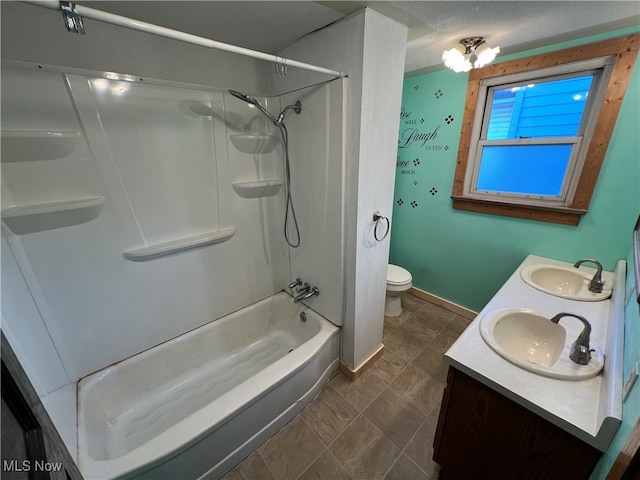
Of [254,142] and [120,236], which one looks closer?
[120,236]

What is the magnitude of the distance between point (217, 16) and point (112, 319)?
5.61 feet

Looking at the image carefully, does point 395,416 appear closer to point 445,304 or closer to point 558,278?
point 445,304

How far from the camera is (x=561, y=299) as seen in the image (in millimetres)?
1362

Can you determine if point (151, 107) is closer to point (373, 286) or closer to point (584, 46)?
point (373, 286)

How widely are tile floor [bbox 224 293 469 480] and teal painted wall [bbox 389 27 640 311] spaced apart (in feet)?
2.48

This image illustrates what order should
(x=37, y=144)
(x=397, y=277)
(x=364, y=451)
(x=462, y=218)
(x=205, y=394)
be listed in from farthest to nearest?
1. (x=397, y=277)
2. (x=462, y=218)
3. (x=205, y=394)
4. (x=364, y=451)
5. (x=37, y=144)

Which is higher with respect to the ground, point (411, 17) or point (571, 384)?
point (411, 17)

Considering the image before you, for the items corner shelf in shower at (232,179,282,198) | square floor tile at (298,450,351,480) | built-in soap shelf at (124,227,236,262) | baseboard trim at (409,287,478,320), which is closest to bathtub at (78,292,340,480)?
square floor tile at (298,450,351,480)

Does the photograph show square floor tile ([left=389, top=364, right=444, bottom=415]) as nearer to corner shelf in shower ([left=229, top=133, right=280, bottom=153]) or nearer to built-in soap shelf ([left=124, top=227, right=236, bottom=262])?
built-in soap shelf ([left=124, top=227, right=236, bottom=262])

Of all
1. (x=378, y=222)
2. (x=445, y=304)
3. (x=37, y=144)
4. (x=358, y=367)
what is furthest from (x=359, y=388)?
(x=37, y=144)

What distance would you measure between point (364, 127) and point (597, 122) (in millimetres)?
1521

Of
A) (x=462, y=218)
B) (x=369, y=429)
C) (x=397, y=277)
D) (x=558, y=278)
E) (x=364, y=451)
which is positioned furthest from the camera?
(x=397, y=277)

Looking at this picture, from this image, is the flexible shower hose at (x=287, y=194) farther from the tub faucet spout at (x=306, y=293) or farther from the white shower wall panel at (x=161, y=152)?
the white shower wall panel at (x=161, y=152)

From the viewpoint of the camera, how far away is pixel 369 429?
1470mm
